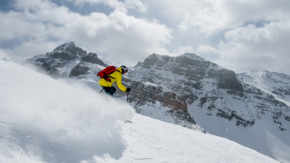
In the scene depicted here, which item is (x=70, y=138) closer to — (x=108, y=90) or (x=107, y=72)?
(x=107, y=72)

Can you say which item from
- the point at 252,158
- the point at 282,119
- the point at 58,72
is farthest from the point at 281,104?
the point at 58,72

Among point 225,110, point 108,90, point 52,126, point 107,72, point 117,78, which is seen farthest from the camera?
point 225,110

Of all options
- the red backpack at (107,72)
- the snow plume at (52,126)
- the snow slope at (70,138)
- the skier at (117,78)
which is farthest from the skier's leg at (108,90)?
the snow plume at (52,126)

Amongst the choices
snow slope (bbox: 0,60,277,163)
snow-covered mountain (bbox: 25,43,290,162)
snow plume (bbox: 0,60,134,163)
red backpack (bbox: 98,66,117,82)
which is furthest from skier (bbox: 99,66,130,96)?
snow-covered mountain (bbox: 25,43,290,162)

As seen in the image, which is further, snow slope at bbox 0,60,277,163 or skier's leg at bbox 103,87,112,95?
skier's leg at bbox 103,87,112,95

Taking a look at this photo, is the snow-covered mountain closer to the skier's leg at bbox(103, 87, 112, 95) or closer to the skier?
the skier's leg at bbox(103, 87, 112, 95)

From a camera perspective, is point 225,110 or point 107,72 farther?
point 225,110

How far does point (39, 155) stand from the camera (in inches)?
133

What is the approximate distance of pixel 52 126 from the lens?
4539mm

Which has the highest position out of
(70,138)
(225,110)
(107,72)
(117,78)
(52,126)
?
(107,72)

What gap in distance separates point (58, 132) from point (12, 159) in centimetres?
156

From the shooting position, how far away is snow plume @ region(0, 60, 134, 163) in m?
3.59

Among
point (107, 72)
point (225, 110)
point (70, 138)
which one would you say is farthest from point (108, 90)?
point (225, 110)

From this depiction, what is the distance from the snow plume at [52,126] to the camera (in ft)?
11.8
